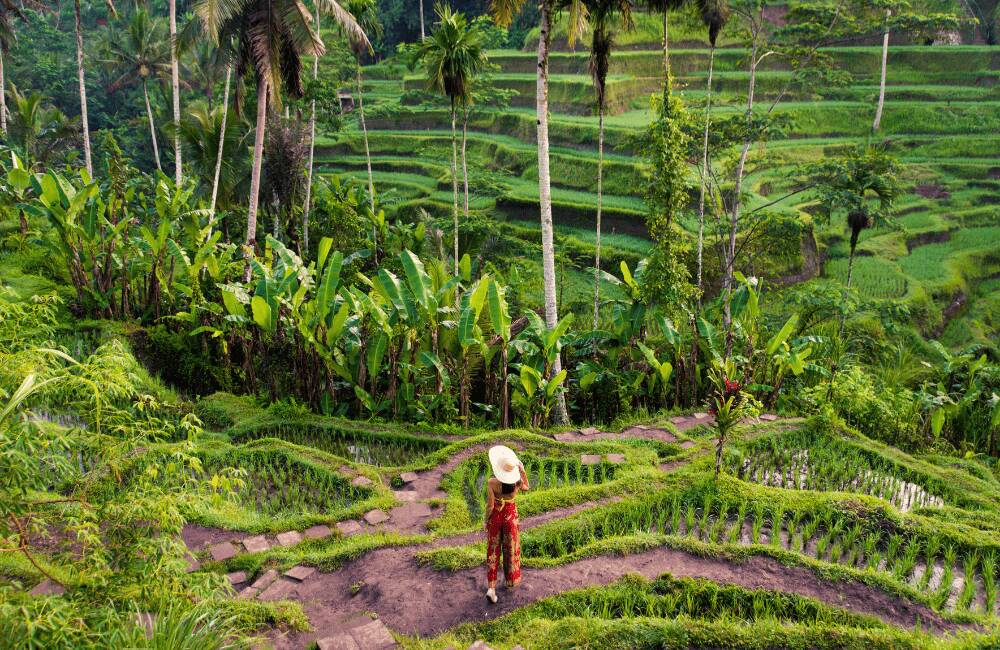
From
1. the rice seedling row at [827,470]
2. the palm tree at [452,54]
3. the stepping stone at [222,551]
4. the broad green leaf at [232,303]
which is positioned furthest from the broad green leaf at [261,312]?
the rice seedling row at [827,470]

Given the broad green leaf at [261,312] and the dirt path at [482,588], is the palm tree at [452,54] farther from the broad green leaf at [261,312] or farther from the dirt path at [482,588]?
the dirt path at [482,588]

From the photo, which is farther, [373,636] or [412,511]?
[412,511]

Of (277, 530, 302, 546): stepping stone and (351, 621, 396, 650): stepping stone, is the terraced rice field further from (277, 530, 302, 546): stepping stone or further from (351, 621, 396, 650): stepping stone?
(351, 621, 396, 650): stepping stone

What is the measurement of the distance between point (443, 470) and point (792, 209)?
35.5 ft

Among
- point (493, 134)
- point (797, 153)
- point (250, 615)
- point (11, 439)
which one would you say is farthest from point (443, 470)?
point (493, 134)

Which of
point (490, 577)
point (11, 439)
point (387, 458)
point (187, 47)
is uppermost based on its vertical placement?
point (187, 47)

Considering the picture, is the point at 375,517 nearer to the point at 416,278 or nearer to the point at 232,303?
the point at 416,278

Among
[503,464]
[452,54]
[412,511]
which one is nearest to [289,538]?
[412,511]

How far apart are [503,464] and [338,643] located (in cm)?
160

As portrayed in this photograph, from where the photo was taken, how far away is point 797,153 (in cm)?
1888

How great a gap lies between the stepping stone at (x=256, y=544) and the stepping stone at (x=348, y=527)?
0.63 meters

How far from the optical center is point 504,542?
5.02 meters

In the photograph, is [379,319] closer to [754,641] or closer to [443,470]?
[443,470]

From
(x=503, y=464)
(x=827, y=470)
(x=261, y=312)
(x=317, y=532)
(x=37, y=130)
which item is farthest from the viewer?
(x=37, y=130)
